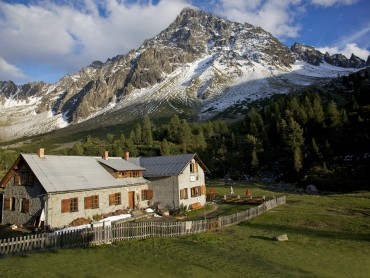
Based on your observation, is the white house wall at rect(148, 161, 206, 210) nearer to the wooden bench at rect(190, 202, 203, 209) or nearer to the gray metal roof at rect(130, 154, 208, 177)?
the wooden bench at rect(190, 202, 203, 209)

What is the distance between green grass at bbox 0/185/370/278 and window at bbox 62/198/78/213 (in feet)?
38.5

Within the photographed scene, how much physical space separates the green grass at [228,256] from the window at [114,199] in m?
15.1

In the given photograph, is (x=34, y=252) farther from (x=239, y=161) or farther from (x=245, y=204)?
(x=239, y=161)

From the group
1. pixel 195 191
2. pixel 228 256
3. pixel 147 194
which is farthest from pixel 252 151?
pixel 228 256

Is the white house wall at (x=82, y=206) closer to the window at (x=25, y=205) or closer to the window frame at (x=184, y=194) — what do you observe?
the window at (x=25, y=205)

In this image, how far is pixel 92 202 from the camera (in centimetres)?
3769

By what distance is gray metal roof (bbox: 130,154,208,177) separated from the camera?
45384mm

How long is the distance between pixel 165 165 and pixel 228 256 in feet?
88.0

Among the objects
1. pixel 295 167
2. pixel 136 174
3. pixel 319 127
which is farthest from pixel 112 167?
pixel 319 127

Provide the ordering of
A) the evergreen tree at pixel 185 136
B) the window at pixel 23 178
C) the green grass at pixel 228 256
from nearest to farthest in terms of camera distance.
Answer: the green grass at pixel 228 256, the window at pixel 23 178, the evergreen tree at pixel 185 136

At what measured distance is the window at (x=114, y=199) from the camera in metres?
40.4

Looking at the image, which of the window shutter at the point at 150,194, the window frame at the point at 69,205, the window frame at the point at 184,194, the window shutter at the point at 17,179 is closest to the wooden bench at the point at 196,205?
the window frame at the point at 184,194

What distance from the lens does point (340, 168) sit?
80125 mm

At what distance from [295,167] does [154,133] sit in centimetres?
9019
